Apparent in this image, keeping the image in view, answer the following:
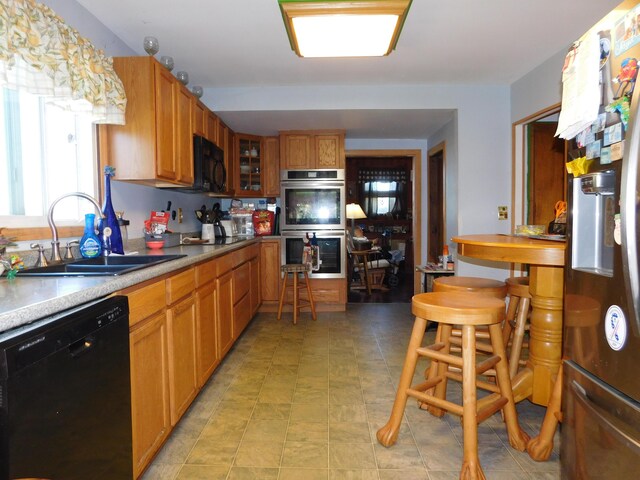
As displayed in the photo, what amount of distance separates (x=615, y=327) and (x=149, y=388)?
1622 millimetres

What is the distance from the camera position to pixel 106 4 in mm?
2361

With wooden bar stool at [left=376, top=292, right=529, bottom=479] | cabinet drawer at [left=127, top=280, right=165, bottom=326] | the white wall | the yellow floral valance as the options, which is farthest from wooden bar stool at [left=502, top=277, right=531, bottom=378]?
the yellow floral valance

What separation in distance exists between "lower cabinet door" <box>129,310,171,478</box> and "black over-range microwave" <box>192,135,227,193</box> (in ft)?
5.58

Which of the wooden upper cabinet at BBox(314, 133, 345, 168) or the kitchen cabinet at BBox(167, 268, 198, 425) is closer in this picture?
the kitchen cabinet at BBox(167, 268, 198, 425)

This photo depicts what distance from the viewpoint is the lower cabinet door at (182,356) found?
189 cm

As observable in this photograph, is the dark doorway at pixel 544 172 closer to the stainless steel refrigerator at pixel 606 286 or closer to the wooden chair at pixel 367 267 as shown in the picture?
the wooden chair at pixel 367 267

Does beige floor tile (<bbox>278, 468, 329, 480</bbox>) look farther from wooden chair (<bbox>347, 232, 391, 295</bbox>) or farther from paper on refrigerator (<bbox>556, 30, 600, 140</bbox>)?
wooden chair (<bbox>347, 232, 391, 295</bbox>)

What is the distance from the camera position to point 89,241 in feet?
6.98

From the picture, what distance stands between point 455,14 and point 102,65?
6.86 ft

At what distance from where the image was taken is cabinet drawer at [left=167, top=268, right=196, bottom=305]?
189cm

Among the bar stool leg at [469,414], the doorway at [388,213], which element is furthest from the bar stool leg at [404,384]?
the doorway at [388,213]

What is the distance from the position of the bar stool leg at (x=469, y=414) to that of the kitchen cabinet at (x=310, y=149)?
128 inches

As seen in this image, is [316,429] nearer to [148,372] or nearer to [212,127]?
[148,372]

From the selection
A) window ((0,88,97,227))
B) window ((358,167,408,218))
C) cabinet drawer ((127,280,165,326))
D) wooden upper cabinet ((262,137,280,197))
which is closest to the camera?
cabinet drawer ((127,280,165,326))
